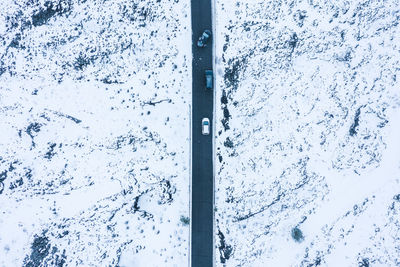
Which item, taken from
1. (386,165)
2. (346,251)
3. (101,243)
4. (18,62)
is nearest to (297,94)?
(386,165)

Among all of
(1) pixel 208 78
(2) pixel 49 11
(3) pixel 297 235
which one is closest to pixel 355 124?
(3) pixel 297 235

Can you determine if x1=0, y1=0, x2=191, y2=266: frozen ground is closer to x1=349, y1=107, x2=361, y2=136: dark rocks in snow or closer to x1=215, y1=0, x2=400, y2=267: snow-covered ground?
x1=215, y1=0, x2=400, y2=267: snow-covered ground

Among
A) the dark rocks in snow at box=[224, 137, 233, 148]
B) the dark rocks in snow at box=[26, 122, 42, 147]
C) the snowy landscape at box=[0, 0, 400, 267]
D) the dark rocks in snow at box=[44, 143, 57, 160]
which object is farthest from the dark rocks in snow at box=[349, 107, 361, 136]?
the dark rocks in snow at box=[26, 122, 42, 147]

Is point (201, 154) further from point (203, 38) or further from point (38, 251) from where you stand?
point (38, 251)

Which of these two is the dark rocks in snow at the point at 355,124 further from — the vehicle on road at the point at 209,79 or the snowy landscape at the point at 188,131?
the vehicle on road at the point at 209,79

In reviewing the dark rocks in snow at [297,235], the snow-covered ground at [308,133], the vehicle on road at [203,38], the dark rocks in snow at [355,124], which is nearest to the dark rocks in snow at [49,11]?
the vehicle on road at [203,38]

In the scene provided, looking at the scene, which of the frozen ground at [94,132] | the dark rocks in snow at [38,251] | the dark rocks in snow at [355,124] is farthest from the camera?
the dark rocks in snow at [355,124]
